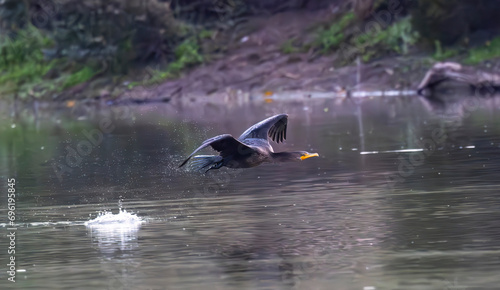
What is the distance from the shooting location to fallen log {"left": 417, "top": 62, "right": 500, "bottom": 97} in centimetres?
3797

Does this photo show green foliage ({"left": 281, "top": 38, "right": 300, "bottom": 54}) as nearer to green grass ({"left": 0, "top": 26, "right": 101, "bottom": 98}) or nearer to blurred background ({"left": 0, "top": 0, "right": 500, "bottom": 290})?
blurred background ({"left": 0, "top": 0, "right": 500, "bottom": 290})

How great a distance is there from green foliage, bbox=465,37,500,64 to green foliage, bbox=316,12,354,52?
7147mm

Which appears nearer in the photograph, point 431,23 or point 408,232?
point 408,232

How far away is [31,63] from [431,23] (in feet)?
75.2

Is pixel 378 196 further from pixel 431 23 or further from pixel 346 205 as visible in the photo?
pixel 431 23

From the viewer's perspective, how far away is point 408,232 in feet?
38.8

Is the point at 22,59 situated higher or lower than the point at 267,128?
higher

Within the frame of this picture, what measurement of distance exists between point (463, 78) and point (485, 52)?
5.05 meters

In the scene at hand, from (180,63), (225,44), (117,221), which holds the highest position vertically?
(225,44)

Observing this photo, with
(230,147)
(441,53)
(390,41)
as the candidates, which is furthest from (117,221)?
(390,41)

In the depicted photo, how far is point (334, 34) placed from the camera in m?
49.5

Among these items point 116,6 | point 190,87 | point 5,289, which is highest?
point 116,6

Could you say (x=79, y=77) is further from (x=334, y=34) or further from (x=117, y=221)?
(x=117, y=221)

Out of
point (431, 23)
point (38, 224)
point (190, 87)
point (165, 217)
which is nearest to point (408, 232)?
point (165, 217)
